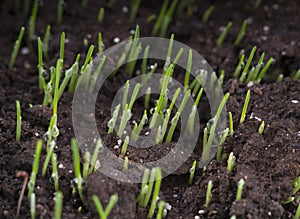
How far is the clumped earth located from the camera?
1570 mm

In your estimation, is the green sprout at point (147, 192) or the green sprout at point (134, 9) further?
the green sprout at point (134, 9)

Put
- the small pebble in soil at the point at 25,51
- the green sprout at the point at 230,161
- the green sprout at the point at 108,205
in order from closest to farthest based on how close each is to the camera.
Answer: the green sprout at the point at 108,205
the green sprout at the point at 230,161
the small pebble in soil at the point at 25,51

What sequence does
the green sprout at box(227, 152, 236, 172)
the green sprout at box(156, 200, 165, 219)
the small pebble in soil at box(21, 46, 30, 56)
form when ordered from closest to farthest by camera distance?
the green sprout at box(156, 200, 165, 219)
the green sprout at box(227, 152, 236, 172)
the small pebble in soil at box(21, 46, 30, 56)

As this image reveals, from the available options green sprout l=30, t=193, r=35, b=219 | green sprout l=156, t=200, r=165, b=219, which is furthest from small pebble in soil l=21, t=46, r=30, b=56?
green sprout l=156, t=200, r=165, b=219

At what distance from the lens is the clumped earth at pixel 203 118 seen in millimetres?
1570

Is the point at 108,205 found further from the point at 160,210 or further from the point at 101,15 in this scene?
the point at 101,15

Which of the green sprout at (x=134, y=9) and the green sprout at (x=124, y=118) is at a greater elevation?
the green sprout at (x=134, y=9)

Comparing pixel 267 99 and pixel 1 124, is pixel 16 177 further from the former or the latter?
pixel 267 99

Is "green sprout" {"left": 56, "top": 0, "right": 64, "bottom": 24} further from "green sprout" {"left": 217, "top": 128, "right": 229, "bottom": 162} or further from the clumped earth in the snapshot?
"green sprout" {"left": 217, "top": 128, "right": 229, "bottom": 162}

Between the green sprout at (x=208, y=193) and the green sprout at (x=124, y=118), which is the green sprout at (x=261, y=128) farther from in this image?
the green sprout at (x=124, y=118)

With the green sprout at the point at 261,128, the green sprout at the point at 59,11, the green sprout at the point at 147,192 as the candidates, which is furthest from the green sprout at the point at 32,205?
the green sprout at the point at 59,11

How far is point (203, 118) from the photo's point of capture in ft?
6.49

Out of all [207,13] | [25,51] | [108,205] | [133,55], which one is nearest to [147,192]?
[108,205]

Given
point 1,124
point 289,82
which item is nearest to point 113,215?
point 1,124
